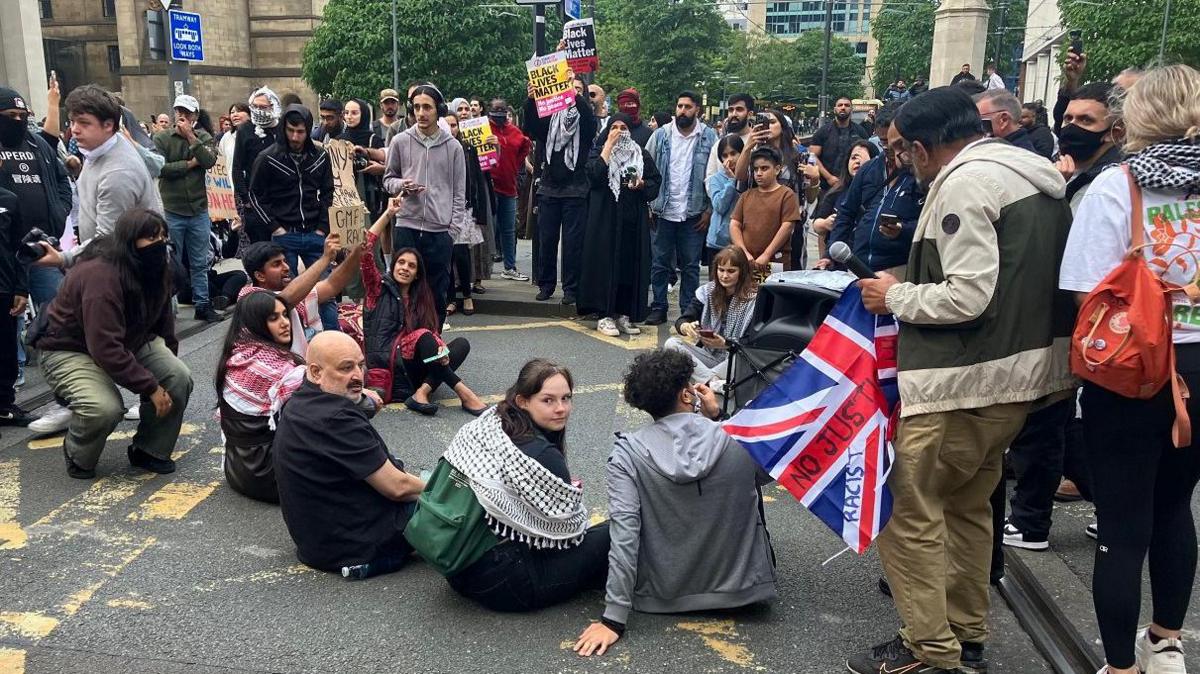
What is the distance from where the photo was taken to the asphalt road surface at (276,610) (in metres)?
3.34

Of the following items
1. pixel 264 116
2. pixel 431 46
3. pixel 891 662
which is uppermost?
pixel 431 46

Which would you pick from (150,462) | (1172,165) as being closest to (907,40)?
(150,462)

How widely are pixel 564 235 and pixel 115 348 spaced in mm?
4722

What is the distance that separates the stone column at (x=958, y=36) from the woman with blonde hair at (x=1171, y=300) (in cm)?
2997

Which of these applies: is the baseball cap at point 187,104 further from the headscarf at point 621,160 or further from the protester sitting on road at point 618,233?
the headscarf at point 621,160

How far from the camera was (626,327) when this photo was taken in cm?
855

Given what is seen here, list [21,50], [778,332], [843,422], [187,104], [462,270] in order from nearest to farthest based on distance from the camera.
A: [843,422] < [778,332] < [187,104] < [462,270] < [21,50]

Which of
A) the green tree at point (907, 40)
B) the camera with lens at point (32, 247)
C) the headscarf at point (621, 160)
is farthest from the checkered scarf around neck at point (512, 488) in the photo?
the green tree at point (907, 40)

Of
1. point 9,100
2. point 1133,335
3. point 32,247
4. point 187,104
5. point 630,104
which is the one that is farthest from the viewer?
point 630,104

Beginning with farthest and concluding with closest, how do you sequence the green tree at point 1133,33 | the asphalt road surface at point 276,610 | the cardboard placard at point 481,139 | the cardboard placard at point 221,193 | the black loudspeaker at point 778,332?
1. the green tree at point 1133,33
2. the cardboard placard at point 221,193
3. the cardboard placard at point 481,139
4. the black loudspeaker at point 778,332
5. the asphalt road surface at point 276,610

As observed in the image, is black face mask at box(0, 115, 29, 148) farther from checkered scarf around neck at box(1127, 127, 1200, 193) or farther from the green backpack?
checkered scarf around neck at box(1127, 127, 1200, 193)

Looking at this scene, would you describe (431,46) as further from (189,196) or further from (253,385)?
(253,385)

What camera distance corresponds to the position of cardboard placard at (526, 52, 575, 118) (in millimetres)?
8352

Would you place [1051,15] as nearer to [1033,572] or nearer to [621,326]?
[621,326]
